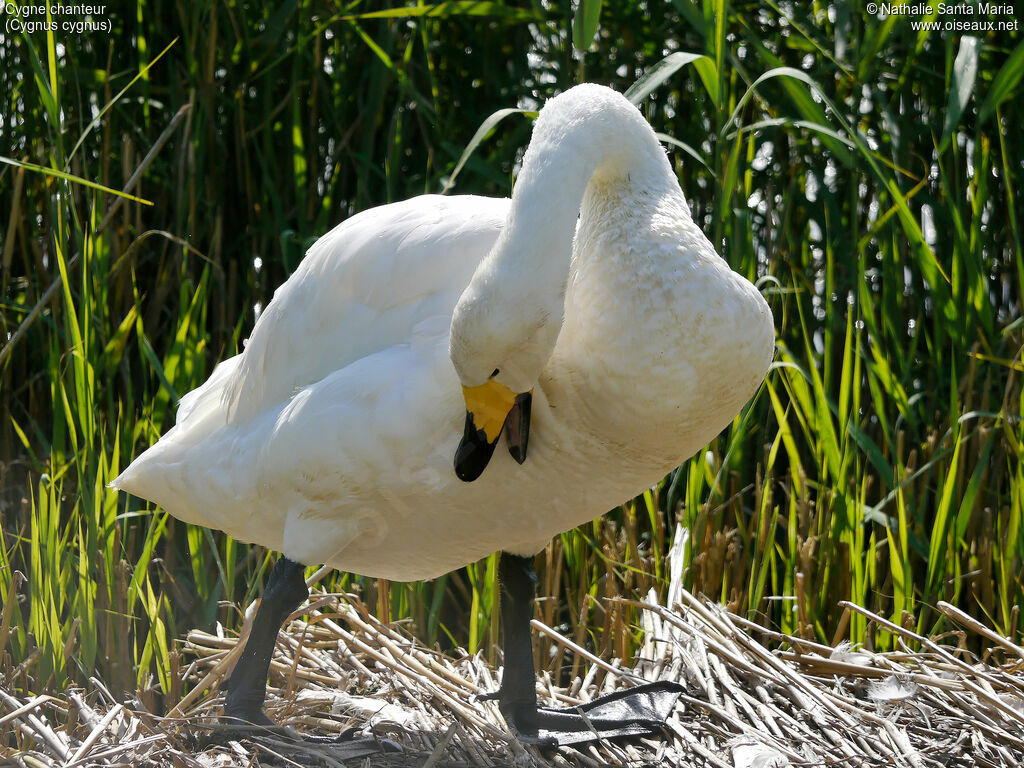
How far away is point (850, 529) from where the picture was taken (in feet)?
11.2

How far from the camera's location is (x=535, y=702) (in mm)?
3029

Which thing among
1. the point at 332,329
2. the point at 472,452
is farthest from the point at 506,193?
the point at 472,452

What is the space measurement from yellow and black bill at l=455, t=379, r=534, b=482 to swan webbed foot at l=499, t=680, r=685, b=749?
31.3 inches

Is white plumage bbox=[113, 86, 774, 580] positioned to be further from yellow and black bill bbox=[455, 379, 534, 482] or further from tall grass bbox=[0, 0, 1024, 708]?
tall grass bbox=[0, 0, 1024, 708]

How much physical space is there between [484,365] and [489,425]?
15 centimetres

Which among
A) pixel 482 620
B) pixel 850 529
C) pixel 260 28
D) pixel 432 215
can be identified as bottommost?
pixel 482 620

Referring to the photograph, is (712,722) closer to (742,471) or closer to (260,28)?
(742,471)

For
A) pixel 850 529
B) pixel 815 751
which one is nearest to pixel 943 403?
pixel 850 529

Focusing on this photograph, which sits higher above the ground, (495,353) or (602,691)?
(495,353)

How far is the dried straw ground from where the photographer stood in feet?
8.73

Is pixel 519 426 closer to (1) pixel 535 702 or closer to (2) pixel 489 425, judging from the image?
(2) pixel 489 425

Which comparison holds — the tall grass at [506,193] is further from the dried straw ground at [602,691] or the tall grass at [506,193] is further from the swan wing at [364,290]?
the swan wing at [364,290]

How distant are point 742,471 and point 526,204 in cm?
192

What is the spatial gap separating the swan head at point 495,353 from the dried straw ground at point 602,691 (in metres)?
0.68
